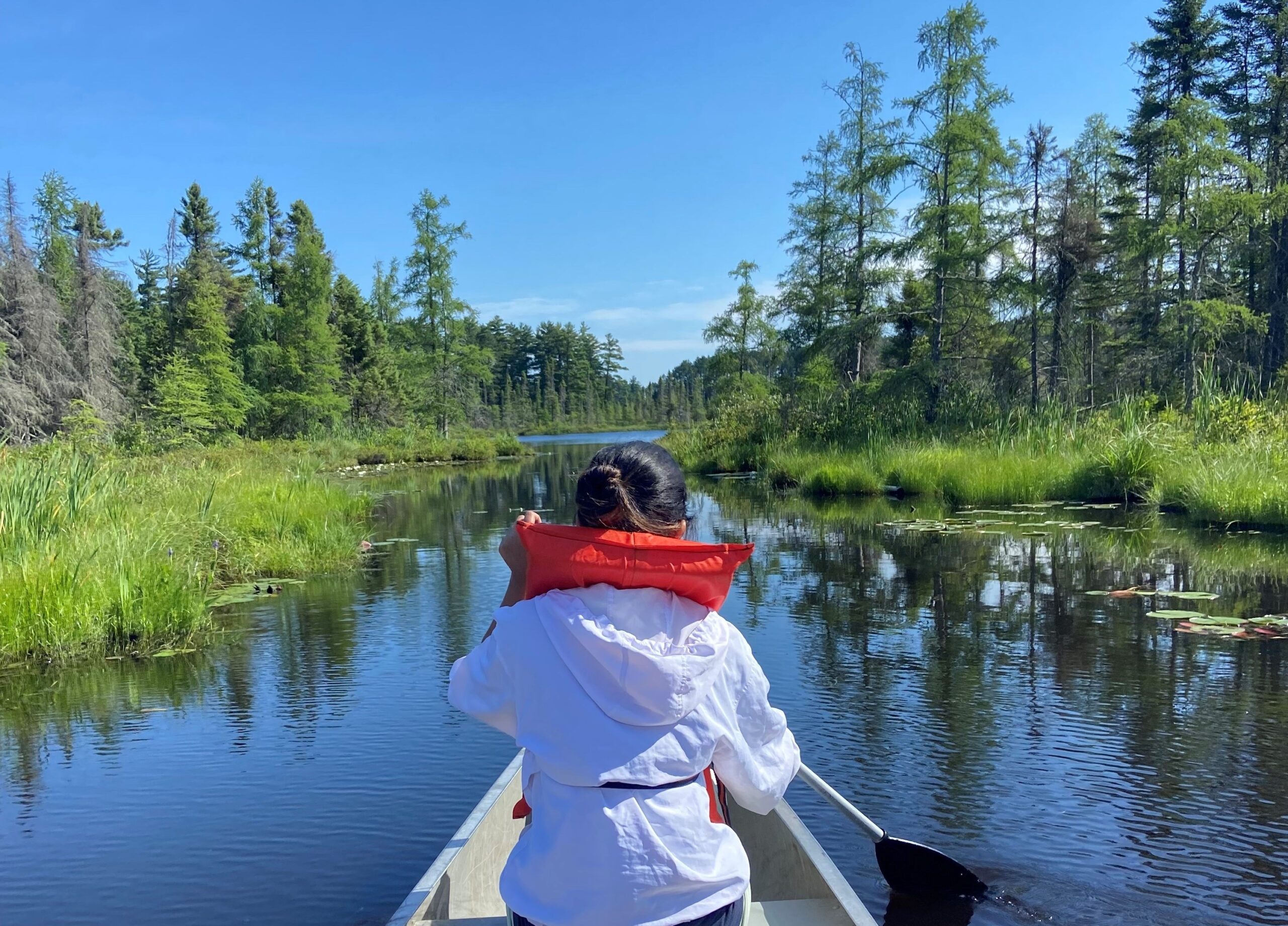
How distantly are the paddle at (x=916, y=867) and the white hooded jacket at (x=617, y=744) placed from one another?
2019 mm

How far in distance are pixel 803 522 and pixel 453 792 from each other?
34.9 ft

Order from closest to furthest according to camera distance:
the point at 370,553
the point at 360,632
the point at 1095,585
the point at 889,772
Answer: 1. the point at 889,772
2. the point at 360,632
3. the point at 1095,585
4. the point at 370,553

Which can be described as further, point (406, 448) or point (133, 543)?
point (406, 448)

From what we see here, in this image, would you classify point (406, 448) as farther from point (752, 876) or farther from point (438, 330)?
point (752, 876)

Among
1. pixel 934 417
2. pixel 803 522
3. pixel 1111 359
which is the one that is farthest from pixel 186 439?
pixel 1111 359

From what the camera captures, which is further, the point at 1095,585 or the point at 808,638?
the point at 1095,585

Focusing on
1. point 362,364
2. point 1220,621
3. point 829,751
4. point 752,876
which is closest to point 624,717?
point 752,876

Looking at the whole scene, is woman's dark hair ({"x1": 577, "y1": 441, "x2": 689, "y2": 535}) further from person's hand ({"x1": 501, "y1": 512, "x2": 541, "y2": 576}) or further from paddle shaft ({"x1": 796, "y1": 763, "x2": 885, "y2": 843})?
paddle shaft ({"x1": 796, "y1": 763, "x2": 885, "y2": 843})

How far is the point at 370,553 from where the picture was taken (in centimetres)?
1271

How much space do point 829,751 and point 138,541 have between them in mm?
6457

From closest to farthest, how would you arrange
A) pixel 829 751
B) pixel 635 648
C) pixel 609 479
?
pixel 635 648 < pixel 609 479 < pixel 829 751

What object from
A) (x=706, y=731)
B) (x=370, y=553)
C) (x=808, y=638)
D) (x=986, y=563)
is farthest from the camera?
(x=370, y=553)

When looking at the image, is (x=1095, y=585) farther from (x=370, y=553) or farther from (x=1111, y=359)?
(x=1111, y=359)

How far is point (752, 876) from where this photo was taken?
336cm
